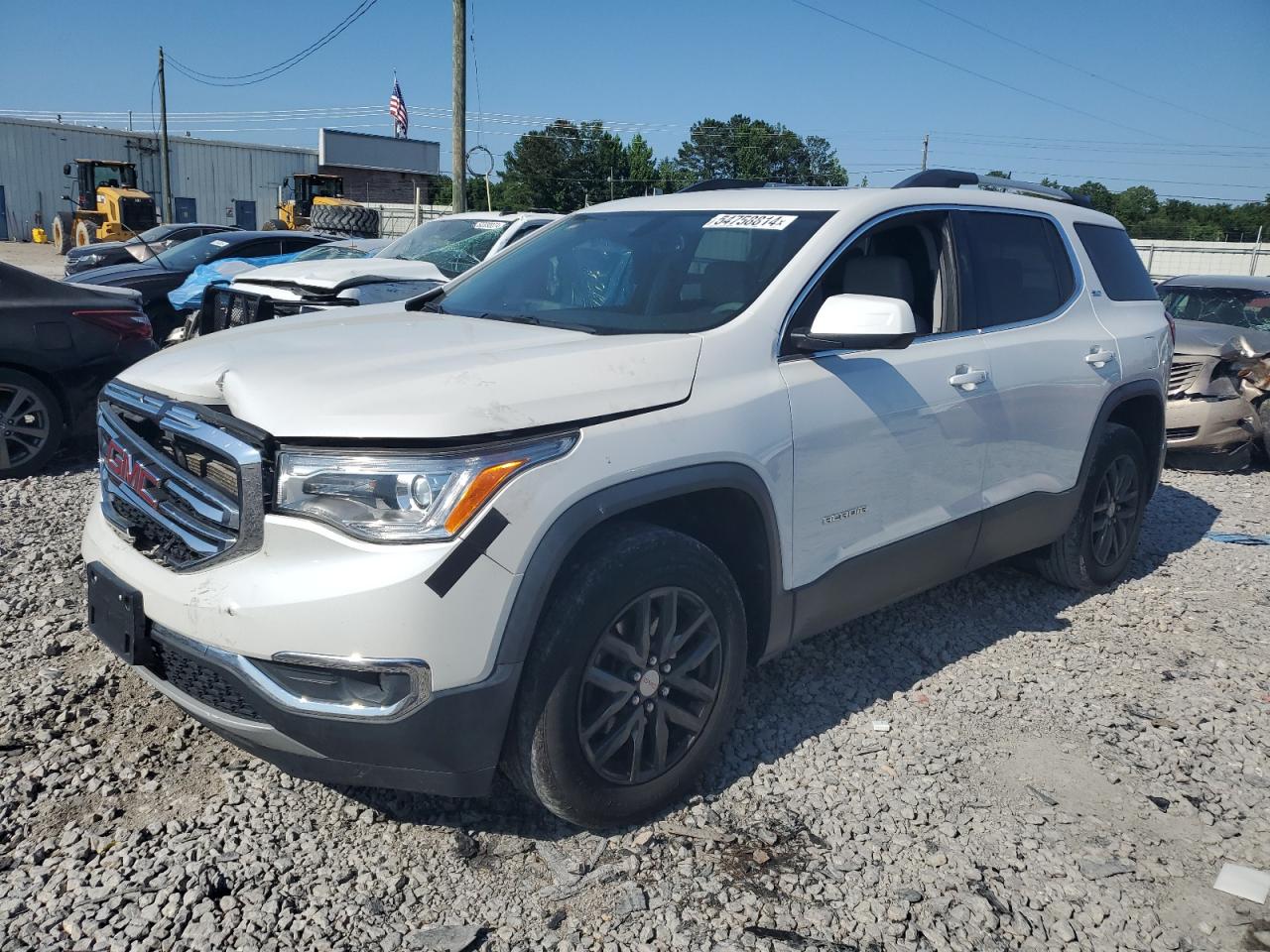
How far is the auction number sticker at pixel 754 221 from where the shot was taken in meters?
3.67

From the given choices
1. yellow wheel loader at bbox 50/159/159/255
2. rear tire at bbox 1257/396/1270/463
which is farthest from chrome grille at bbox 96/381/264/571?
yellow wheel loader at bbox 50/159/159/255

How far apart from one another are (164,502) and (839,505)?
82.9 inches

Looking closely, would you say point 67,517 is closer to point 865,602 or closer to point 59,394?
point 59,394

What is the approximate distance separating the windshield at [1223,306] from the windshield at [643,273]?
810cm

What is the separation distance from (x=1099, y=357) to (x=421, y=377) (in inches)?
136

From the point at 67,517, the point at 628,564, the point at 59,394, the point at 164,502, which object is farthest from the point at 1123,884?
the point at 59,394

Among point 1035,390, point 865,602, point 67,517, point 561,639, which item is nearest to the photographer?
point 561,639

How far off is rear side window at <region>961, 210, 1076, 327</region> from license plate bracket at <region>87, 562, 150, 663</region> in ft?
10.6

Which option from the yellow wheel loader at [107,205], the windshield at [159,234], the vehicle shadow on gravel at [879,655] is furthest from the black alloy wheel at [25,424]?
the yellow wheel loader at [107,205]

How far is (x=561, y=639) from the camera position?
2.67 meters

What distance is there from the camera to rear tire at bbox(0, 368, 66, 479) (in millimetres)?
6457

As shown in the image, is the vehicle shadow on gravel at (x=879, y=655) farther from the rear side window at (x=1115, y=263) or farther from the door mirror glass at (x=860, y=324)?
the rear side window at (x=1115, y=263)

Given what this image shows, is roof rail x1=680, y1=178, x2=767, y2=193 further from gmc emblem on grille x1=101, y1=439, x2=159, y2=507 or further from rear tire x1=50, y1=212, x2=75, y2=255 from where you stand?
rear tire x1=50, y1=212, x2=75, y2=255

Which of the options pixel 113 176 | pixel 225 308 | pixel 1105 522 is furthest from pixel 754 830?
pixel 113 176
